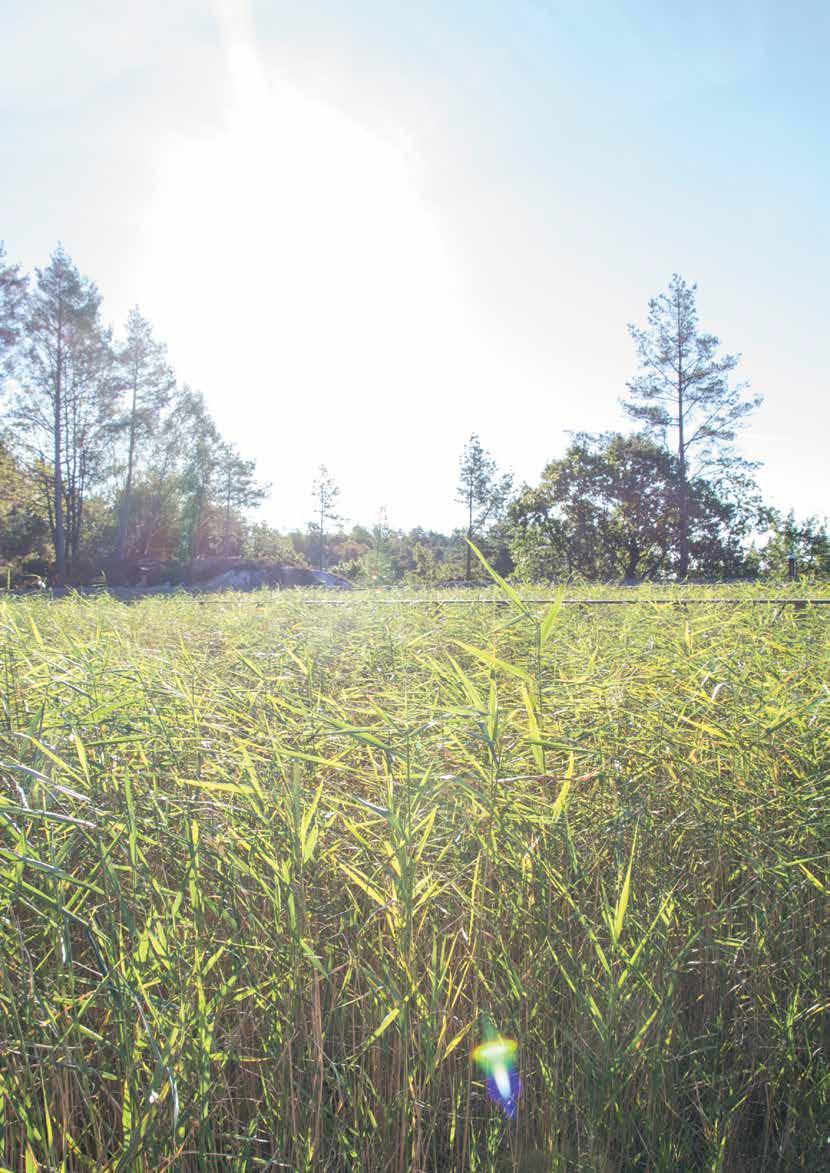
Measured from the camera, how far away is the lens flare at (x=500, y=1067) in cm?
158

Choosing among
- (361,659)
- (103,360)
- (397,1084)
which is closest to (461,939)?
(397,1084)

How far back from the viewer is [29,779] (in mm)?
1856

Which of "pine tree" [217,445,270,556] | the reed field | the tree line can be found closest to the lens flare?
the reed field

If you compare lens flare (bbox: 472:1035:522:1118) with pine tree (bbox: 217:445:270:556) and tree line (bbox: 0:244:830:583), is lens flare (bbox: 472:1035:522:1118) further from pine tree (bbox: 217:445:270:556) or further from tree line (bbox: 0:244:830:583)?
pine tree (bbox: 217:445:270:556)

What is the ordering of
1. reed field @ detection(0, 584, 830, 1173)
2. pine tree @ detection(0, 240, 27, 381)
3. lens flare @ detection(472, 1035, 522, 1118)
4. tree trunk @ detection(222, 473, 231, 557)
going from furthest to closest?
tree trunk @ detection(222, 473, 231, 557)
pine tree @ detection(0, 240, 27, 381)
lens flare @ detection(472, 1035, 522, 1118)
reed field @ detection(0, 584, 830, 1173)

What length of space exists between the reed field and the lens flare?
0.03 metres

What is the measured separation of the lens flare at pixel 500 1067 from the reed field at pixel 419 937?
3 cm

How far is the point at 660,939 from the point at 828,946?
567 mm

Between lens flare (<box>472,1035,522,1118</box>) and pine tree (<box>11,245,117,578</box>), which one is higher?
pine tree (<box>11,245,117,578</box>)

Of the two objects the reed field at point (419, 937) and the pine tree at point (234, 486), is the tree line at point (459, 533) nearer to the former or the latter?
the pine tree at point (234, 486)

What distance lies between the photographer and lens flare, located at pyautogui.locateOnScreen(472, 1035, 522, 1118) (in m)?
1.58

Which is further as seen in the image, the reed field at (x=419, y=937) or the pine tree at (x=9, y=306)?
the pine tree at (x=9, y=306)

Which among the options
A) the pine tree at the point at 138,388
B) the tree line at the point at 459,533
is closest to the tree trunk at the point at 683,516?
the tree line at the point at 459,533

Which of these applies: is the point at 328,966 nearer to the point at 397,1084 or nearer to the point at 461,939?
the point at 397,1084
